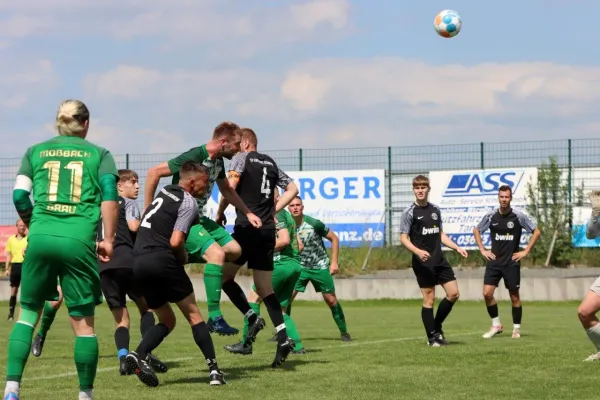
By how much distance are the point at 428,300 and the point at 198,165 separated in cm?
570

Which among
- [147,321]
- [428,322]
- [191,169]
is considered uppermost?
[191,169]

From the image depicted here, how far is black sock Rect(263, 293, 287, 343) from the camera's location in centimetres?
1080

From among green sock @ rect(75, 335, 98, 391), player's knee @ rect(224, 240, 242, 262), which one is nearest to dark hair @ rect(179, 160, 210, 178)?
player's knee @ rect(224, 240, 242, 262)

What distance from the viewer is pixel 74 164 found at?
7.55 metres

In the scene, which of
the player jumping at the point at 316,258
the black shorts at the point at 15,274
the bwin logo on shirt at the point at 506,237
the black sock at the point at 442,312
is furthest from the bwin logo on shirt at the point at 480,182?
the black sock at the point at 442,312

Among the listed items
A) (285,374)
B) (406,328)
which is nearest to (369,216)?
(406,328)

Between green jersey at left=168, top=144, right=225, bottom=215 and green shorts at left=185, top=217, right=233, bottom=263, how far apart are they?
0.61 feet

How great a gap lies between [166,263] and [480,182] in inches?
846

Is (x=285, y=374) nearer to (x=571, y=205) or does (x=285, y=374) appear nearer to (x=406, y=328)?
(x=406, y=328)

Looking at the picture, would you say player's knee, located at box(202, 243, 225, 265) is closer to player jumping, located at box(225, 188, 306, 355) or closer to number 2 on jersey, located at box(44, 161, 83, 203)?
number 2 on jersey, located at box(44, 161, 83, 203)

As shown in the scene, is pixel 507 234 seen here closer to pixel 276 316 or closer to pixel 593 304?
pixel 593 304

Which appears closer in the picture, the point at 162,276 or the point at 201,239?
the point at 162,276

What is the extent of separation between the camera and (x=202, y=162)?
33.7 feet

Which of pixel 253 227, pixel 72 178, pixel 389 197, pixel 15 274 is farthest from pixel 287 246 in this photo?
pixel 389 197
